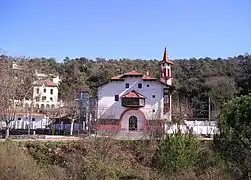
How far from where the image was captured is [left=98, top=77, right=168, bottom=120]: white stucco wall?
40.9m

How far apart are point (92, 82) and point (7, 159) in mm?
51324

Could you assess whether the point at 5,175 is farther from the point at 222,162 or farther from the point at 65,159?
the point at 65,159

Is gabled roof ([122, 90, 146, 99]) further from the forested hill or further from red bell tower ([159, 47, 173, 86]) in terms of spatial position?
the forested hill

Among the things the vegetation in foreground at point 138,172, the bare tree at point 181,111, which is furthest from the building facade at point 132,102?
the vegetation in foreground at point 138,172

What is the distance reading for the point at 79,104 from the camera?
4362 centimetres

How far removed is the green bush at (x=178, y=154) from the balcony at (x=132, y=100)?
2332 cm

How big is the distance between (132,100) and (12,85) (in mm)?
12058

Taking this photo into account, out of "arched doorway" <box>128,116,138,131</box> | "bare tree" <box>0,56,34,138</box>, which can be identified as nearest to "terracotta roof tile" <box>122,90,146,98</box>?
"arched doorway" <box>128,116,138,131</box>

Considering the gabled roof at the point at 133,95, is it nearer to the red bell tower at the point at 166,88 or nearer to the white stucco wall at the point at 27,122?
the red bell tower at the point at 166,88

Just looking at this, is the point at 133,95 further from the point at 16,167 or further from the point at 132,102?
the point at 16,167

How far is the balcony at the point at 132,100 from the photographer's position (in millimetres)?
40531

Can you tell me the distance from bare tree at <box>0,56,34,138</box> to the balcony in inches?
364

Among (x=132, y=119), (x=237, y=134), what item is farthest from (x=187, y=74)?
(x=237, y=134)

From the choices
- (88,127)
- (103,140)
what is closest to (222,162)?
(103,140)
